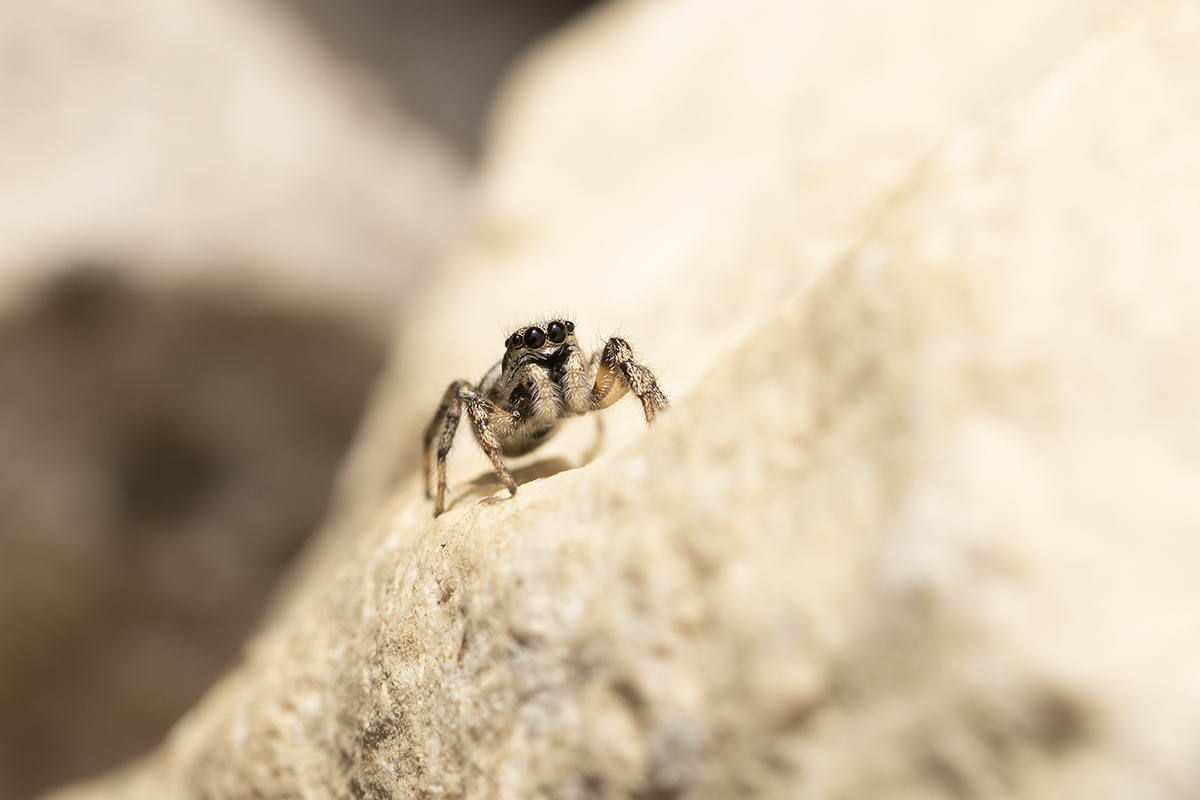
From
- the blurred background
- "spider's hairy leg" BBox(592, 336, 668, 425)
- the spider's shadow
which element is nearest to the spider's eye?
"spider's hairy leg" BBox(592, 336, 668, 425)

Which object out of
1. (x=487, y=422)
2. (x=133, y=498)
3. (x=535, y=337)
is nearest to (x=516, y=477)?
(x=487, y=422)

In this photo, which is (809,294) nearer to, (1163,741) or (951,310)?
(951,310)

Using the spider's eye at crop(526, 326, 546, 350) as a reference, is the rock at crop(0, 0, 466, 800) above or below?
above

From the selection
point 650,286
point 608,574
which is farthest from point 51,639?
point 608,574

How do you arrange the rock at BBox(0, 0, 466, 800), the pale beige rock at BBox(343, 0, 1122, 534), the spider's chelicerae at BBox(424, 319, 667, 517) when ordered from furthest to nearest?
the rock at BBox(0, 0, 466, 800), the pale beige rock at BBox(343, 0, 1122, 534), the spider's chelicerae at BBox(424, 319, 667, 517)

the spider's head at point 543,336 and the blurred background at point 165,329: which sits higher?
the blurred background at point 165,329

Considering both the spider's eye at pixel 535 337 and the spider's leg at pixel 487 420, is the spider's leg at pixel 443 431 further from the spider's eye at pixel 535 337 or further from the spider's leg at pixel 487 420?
the spider's eye at pixel 535 337

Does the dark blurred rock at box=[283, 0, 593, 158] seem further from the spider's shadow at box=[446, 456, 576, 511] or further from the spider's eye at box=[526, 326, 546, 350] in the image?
the spider's shadow at box=[446, 456, 576, 511]

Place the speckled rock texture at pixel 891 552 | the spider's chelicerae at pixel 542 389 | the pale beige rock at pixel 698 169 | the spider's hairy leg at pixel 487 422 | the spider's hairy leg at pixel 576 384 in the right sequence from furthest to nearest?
the pale beige rock at pixel 698 169 → the spider's hairy leg at pixel 576 384 → the spider's chelicerae at pixel 542 389 → the spider's hairy leg at pixel 487 422 → the speckled rock texture at pixel 891 552

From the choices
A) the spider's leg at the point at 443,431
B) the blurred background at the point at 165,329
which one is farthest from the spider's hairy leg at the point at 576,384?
the blurred background at the point at 165,329
